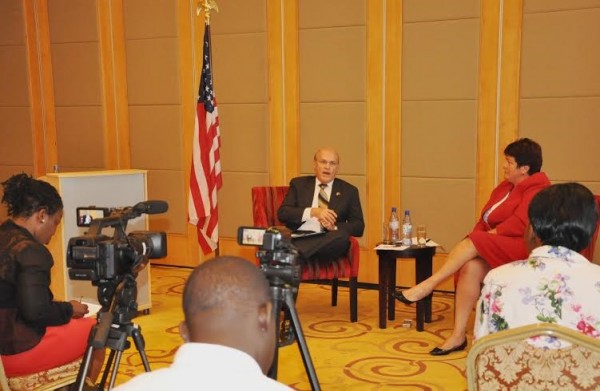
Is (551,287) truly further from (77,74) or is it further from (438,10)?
(77,74)

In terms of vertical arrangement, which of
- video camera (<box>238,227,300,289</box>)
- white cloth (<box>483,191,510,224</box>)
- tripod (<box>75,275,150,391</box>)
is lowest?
tripod (<box>75,275,150,391</box>)

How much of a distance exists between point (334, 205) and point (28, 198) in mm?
2557

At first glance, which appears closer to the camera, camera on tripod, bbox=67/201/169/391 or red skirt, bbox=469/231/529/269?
camera on tripod, bbox=67/201/169/391

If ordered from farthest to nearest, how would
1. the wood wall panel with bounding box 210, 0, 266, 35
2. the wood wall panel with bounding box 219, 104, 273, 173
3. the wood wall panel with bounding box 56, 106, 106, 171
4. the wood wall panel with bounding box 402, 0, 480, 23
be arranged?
the wood wall panel with bounding box 56, 106, 106, 171 < the wood wall panel with bounding box 219, 104, 273, 173 < the wood wall panel with bounding box 210, 0, 266, 35 < the wood wall panel with bounding box 402, 0, 480, 23

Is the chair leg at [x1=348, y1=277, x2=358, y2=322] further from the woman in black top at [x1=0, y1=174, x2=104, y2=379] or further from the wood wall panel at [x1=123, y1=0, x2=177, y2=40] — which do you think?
the wood wall panel at [x1=123, y1=0, x2=177, y2=40]

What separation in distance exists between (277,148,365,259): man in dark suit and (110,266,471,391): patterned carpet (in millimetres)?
578

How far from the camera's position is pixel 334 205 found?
16.1 feet

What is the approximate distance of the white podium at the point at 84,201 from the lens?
4383 mm

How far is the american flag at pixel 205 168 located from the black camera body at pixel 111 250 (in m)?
3.15

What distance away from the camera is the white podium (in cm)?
438

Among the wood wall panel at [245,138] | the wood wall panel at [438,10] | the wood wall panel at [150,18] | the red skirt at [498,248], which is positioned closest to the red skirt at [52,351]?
the red skirt at [498,248]

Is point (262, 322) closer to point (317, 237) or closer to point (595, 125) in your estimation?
point (317, 237)

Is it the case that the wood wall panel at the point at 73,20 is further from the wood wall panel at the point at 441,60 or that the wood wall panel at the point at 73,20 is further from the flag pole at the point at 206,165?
the wood wall panel at the point at 441,60

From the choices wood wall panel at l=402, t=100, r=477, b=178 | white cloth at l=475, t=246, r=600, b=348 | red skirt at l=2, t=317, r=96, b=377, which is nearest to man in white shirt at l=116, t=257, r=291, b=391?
white cloth at l=475, t=246, r=600, b=348
